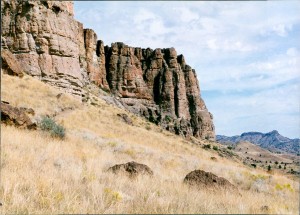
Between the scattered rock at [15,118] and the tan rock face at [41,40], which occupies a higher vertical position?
the tan rock face at [41,40]

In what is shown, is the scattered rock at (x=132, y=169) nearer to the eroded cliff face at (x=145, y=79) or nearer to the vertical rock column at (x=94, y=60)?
the eroded cliff face at (x=145, y=79)

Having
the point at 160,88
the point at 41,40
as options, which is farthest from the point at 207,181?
the point at 160,88

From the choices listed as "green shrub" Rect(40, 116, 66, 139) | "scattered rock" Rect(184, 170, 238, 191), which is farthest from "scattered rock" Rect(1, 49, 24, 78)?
→ "scattered rock" Rect(184, 170, 238, 191)

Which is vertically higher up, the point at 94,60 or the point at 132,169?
the point at 94,60

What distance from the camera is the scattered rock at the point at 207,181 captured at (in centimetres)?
663

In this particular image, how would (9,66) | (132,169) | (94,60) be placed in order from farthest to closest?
(94,60)
(9,66)
(132,169)

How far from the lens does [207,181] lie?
6.89 meters

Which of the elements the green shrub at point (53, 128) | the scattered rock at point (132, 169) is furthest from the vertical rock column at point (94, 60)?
the scattered rock at point (132, 169)

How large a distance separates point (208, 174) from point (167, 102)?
87.0 metres

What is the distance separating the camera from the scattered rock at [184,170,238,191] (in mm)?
6629

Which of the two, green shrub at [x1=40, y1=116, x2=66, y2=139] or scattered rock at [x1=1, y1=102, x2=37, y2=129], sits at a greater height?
scattered rock at [x1=1, y1=102, x2=37, y2=129]

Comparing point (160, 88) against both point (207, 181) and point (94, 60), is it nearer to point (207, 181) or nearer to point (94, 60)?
point (94, 60)

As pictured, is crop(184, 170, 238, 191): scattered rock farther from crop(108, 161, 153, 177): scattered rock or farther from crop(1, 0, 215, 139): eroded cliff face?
crop(1, 0, 215, 139): eroded cliff face

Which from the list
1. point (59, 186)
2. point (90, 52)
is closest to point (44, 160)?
point (59, 186)
